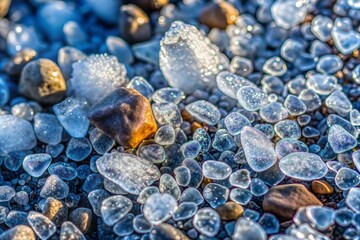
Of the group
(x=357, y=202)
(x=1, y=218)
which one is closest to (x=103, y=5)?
(x=1, y=218)

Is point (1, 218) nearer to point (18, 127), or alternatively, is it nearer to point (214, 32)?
point (18, 127)

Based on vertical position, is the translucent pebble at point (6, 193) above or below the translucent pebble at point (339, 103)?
below

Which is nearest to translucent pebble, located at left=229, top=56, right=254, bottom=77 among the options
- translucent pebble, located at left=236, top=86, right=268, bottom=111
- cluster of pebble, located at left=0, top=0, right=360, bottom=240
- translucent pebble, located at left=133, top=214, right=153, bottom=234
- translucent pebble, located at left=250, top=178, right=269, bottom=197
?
cluster of pebble, located at left=0, top=0, right=360, bottom=240

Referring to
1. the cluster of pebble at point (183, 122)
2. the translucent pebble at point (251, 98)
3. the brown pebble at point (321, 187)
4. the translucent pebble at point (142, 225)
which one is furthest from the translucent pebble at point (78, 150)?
the brown pebble at point (321, 187)

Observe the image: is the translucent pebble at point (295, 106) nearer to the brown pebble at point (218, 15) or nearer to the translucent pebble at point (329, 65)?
the translucent pebble at point (329, 65)

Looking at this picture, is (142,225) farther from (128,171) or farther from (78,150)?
(78,150)

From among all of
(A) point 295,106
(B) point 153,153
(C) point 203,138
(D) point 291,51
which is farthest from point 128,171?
(D) point 291,51

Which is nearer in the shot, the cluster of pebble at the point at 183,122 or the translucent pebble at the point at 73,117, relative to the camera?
the cluster of pebble at the point at 183,122
